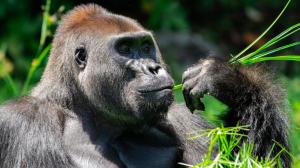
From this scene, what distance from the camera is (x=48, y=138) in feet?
15.9

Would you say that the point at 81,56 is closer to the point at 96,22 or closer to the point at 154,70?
the point at 96,22

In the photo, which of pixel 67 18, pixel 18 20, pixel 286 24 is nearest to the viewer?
pixel 67 18

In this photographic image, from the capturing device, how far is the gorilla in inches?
191

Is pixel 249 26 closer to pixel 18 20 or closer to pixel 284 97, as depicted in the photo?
pixel 18 20

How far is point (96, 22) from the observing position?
5.19m

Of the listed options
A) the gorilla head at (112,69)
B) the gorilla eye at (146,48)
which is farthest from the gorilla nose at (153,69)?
the gorilla eye at (146,48)

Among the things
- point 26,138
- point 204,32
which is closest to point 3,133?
point 26,138

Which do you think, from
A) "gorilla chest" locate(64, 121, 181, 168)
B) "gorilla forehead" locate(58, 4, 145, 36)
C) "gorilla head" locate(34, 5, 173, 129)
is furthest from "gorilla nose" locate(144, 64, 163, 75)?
"gorilla chest" locate(64, 121, 181, 168)

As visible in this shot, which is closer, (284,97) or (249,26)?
(284,97)

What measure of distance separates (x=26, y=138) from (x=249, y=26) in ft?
25.1

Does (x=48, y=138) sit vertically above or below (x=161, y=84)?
below

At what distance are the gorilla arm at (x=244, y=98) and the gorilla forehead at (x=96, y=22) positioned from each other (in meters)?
0.53

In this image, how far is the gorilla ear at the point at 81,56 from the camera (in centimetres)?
→ 516

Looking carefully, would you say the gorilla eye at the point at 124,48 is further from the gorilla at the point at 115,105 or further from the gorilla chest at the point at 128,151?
the gorilla chest at the point at 128,151
